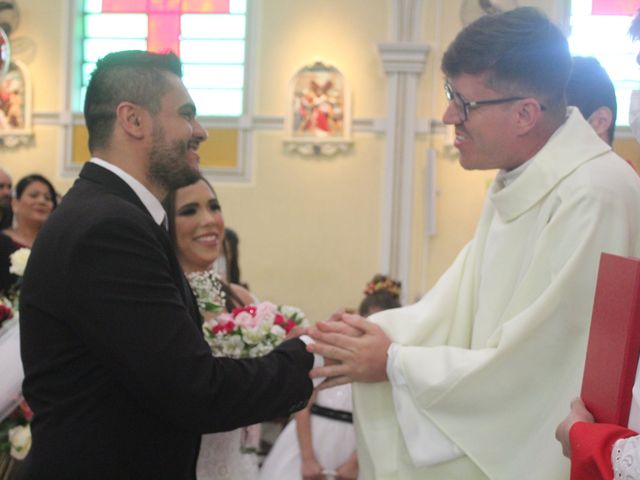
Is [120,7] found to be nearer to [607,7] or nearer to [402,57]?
[402,57]

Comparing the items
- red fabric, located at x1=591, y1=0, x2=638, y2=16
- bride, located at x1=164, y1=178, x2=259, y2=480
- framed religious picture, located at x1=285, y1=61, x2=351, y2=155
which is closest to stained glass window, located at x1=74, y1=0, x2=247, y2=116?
framed religious picture, located at x1=285, y1=61, x2=351, y2=155

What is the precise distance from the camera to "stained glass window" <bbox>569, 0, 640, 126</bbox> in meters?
11.3

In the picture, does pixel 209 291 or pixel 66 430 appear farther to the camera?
pixel 209 291

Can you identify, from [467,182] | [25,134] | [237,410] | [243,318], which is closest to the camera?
[237,410]

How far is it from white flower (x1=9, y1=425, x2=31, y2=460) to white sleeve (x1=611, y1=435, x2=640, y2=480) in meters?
2.84

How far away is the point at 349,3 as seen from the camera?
11.3 meters

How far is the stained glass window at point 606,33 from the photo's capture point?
1130cm

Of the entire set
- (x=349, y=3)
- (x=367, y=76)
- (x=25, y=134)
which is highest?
(x=349, y=3)

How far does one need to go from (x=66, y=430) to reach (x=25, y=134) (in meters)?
10.1

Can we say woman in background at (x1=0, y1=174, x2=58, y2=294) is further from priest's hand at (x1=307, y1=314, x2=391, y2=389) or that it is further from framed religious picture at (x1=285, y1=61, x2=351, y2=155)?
framed religious picture at (x1=285, y1=61, x2=351, y2=155)

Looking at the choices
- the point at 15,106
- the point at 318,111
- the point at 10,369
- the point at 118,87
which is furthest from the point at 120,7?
the point at 118,87

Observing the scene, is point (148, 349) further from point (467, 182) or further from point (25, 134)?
point (25, 134)

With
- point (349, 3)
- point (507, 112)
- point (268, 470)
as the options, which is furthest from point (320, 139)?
point (507, 112)

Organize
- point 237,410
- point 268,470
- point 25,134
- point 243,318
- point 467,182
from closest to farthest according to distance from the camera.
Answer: point 237,410
point 243,318
point 268,470
point 467,182
point 25,134
